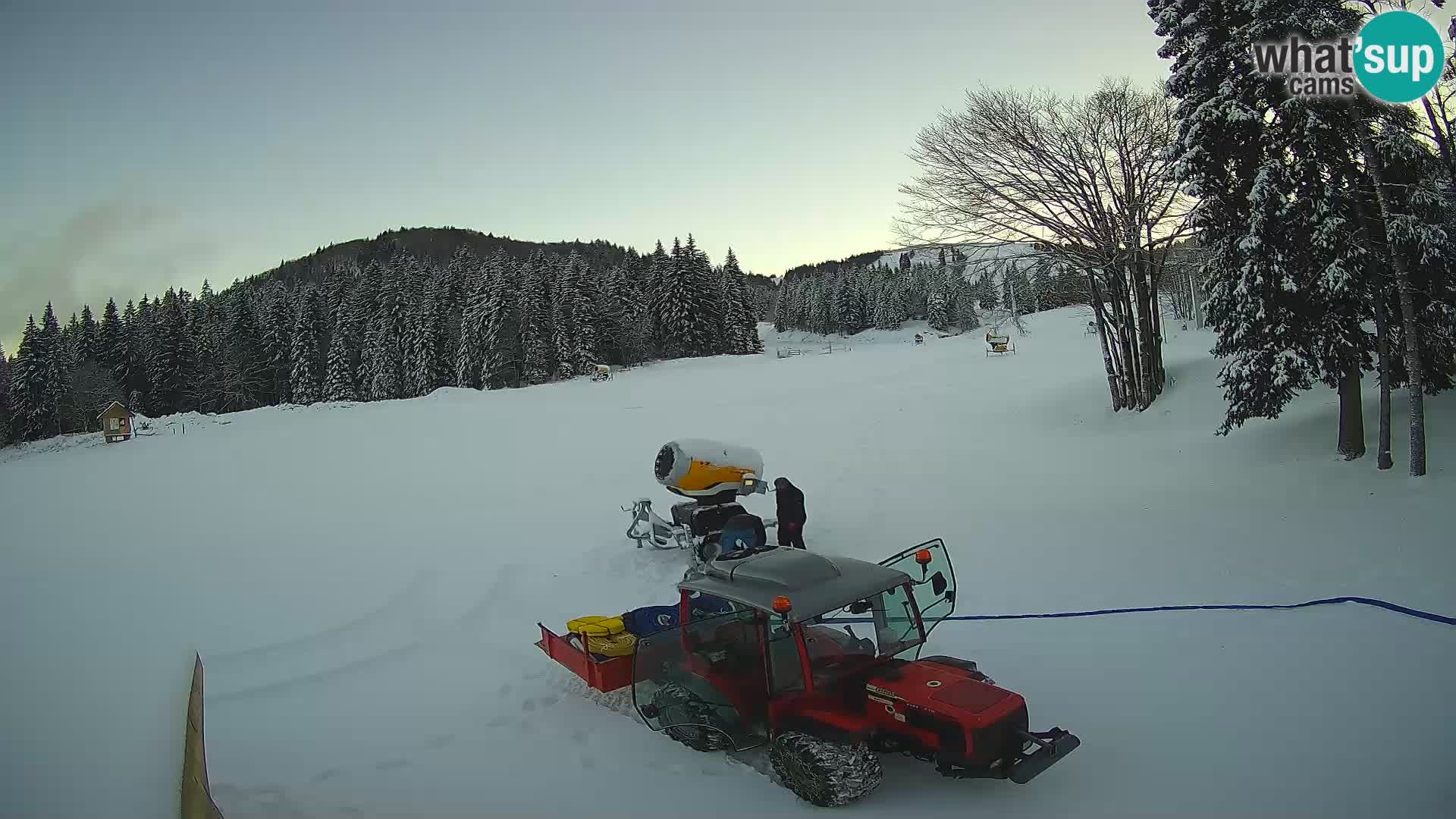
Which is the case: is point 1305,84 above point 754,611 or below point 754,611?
above

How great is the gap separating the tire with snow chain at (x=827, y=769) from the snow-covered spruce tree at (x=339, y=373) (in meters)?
58.5

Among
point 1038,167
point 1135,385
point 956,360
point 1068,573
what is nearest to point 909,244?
point 1038,167

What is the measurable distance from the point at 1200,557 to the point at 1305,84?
24.7 feet

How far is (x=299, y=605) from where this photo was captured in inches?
383

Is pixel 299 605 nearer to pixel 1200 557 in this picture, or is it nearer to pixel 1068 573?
pixel 1068 573

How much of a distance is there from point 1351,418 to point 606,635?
1187 cm

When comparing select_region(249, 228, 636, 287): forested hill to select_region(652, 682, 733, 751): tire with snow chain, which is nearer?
select_region(652, 682, 733, 751): tire with snow chain

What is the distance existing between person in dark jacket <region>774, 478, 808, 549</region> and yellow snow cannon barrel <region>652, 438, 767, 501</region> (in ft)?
2.27

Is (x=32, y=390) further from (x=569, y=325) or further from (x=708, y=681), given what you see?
(x=569, y=325)

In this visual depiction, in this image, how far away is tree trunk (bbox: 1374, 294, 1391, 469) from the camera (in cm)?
1109

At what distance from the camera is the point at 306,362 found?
188 feet

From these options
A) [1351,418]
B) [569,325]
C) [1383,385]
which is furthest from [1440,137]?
[569,325]

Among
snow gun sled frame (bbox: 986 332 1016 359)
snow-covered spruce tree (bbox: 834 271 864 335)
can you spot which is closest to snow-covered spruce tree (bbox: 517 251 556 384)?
snow gun sled frame (bbox: 986 332 1016 359)

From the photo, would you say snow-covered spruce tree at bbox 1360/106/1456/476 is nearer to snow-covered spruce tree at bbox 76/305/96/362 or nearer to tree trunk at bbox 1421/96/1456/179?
tree trunk at bbox 1421/96/1456/179
